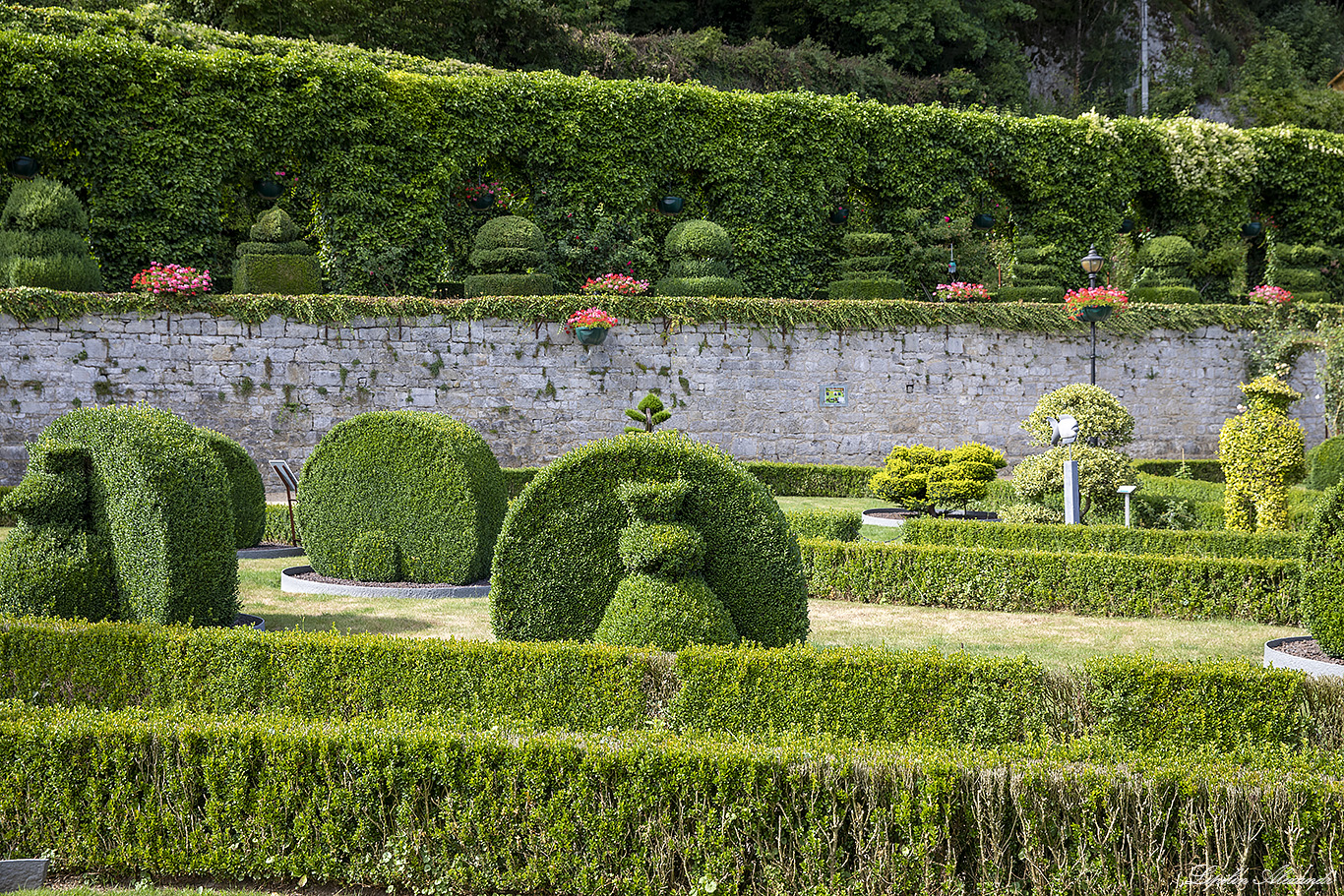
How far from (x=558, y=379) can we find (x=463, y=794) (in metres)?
12.2

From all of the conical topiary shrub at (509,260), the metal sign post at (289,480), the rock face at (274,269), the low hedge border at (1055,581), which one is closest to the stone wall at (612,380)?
the conical topiary shrub at (509,260)

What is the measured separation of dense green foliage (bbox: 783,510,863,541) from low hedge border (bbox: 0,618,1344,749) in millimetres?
4748

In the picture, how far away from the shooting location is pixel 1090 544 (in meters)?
8.33

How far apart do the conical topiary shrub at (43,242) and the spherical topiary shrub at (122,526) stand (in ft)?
30.2

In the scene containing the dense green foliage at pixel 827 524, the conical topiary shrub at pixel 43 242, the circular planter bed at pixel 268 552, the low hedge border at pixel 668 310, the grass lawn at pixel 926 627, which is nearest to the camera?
the grass lawn at pixel 926 627

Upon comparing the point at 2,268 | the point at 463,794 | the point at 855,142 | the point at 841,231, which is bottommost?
the point at 463,794

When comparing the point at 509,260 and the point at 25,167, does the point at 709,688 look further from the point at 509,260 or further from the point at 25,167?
the point at 25,167

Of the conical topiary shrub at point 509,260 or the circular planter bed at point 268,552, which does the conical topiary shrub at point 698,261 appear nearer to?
the conical topiary shrub at point 509,260

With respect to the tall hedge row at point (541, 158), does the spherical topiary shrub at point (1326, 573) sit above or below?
below

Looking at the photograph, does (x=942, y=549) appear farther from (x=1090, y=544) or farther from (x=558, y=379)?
(x=558, y=379)

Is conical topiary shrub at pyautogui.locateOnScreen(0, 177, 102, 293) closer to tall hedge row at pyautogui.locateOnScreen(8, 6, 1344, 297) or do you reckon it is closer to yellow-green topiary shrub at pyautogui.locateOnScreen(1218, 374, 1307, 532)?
tall hedge row at pyautogui.locateOnScreen(8, 6, 1344, 297)

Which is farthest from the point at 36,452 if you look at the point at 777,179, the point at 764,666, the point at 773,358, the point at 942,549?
the point at 777,179

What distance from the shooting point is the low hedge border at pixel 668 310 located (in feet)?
43.9

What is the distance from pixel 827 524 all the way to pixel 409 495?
3.42 metres
